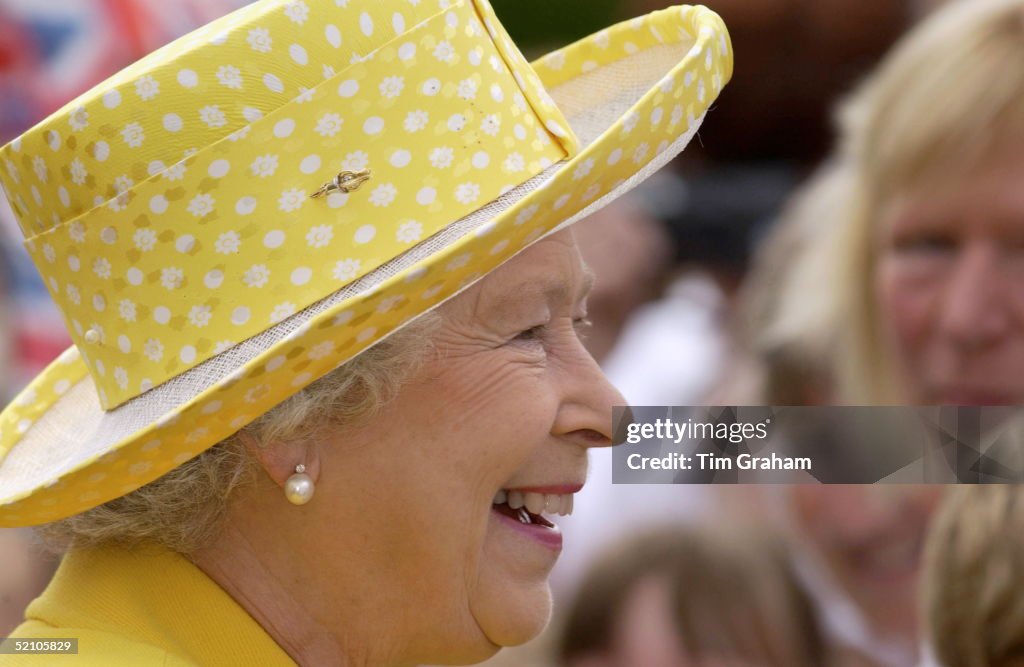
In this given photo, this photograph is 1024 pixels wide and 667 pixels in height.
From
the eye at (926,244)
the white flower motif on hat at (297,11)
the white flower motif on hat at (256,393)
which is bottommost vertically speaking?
the eye at (926,244)

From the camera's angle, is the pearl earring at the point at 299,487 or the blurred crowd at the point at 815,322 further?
the blurred crowd at the point at 815,322

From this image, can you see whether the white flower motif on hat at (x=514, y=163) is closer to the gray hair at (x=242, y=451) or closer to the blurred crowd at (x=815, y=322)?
the gray hair at (x=242, y=451)

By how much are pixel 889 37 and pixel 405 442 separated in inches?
70.3

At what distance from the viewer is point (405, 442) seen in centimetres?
164

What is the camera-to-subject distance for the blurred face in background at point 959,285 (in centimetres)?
260

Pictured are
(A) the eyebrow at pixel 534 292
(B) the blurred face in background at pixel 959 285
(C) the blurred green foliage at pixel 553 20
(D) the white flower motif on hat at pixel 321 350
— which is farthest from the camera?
(C) the blurred green foliage at pixel 553 20

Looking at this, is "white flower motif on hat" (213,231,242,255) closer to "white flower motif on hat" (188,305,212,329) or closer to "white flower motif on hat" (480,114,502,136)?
"white flower motif on hat" (188,305,212,329)

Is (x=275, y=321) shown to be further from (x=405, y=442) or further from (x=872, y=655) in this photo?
(x=872, y=655)

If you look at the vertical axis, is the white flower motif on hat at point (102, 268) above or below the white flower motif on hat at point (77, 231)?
below

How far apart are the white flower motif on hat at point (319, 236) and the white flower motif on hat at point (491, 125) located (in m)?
0.25

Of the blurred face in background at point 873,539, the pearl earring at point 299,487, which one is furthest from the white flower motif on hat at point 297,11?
the blurred face in background at point 873,539

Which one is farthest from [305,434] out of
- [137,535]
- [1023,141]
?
[1023,141]

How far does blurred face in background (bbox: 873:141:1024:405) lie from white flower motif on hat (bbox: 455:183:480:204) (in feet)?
4.82

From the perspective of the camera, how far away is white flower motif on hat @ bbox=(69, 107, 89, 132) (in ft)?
5.02
